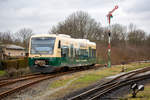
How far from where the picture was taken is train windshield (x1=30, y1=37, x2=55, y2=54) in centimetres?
1686

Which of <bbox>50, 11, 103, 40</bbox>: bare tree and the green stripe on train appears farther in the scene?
<bbox>50, 11, 103, 40</bbox>: bare tree

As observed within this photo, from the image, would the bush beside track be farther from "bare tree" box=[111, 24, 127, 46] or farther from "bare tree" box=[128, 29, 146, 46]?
"bare tree" box=[128, 29, 146, 46]

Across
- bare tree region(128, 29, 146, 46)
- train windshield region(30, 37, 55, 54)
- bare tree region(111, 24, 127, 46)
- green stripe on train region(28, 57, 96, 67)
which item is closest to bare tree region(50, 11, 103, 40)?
bare tree region(111, 24, 127, 46)

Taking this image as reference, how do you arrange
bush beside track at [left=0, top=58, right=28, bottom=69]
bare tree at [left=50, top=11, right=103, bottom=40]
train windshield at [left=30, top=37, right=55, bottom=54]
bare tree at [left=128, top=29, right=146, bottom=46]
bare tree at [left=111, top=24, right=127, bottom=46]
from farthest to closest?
bare tree at [left=128, top=29, right=146, bottom=46] → bare tree at [left=111, top=24, right=127, bottom=46] → bare tree at [left=50, top=11, right=103, bottom=40] → bush beside track at [left=0, top=58, right=28, bottom=69] → train windshield at [left=30, top=37, right=55, bottom=54]

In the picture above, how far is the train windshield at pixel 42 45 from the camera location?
16859mm

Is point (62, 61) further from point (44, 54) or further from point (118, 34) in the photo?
point (118, 34)

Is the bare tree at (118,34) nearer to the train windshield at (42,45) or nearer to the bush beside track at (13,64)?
the bush beside track at (13,64)

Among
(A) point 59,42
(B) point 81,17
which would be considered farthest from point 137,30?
(A) point 59,42

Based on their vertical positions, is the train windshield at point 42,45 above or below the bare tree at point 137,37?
below

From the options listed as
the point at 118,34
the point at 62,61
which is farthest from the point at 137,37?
the point at 62,61

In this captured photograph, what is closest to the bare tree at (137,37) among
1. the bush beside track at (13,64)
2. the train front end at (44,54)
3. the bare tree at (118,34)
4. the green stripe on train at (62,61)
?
the bare tree at (118,34)

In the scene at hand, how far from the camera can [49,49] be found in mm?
16828

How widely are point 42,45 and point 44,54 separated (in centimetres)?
83

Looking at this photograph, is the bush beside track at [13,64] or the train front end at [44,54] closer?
the train front end at [44,54]
